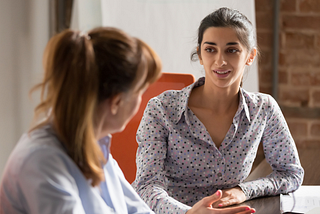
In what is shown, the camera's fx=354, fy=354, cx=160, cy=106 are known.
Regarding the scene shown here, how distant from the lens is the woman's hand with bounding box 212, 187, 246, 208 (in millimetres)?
993

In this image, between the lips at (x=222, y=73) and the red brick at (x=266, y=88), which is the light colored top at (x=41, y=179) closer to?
the lips at (x=222, y=73)

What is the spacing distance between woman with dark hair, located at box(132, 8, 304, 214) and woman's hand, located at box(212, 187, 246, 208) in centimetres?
3

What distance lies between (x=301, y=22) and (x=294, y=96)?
0.50 metres

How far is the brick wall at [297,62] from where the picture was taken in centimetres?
240

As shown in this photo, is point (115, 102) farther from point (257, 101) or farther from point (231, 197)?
point (257, 101)

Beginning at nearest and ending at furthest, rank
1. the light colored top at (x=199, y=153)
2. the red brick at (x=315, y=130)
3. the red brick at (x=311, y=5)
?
the light colored top at (x=199, y=153) < the red brick at (x=311, y=5) < the red brick at (x=315, y=130)

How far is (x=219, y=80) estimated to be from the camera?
1185mm

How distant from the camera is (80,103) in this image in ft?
1.83

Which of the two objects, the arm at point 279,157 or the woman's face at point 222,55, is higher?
the woman's face at point 222,55

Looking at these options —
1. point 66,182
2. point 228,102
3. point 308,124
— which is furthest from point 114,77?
point 308,124

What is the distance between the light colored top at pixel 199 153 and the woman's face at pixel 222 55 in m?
0.10

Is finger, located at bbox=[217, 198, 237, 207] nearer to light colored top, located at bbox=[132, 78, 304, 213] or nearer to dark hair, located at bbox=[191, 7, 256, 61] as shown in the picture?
light colored top, located at bbox=[132, 78, 304, 213]

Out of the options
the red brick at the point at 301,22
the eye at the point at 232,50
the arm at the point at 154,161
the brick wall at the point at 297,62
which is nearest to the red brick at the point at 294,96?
the brick wall at the point at 297,62

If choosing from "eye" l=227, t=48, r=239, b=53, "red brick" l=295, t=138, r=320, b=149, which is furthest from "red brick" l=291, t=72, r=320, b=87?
"eye" l=227, t=48, r=239, b=53
